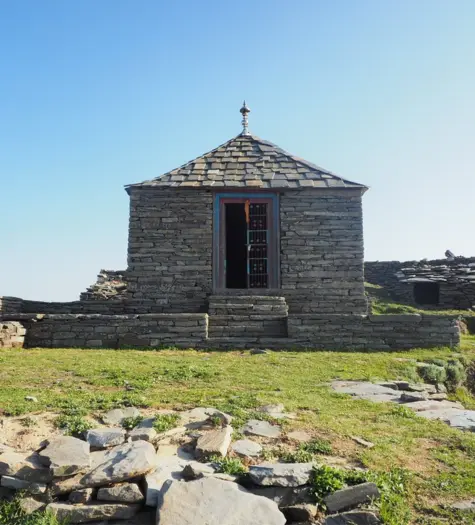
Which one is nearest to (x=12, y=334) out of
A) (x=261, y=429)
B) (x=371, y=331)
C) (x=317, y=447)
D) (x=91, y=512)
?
(x=261, y=429)

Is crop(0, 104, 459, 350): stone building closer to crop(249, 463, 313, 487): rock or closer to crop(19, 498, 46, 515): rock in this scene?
crop(249, 463, 313, 487): rock

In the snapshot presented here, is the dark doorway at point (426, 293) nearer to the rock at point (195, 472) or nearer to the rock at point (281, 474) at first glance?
the rock at point (281, 474)

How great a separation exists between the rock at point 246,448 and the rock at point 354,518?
917mm

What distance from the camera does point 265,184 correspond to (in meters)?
12.0

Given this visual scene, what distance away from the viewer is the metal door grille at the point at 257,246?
40.0ft

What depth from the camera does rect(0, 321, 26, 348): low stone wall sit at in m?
9.52

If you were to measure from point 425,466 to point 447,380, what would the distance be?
16.3ft

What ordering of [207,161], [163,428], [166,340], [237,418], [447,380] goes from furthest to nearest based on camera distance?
[207,161] < [166,340] < [447,380] < [237,418] < [163,428]

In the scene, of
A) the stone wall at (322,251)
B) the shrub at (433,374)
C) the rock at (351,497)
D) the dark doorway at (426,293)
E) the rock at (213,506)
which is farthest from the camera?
the dark doorway at (426,293)

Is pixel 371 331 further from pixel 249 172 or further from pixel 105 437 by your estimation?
pixel 105 437

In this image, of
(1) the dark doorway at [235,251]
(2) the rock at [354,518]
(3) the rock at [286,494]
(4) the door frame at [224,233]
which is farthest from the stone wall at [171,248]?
(2) the rock at [354,518]

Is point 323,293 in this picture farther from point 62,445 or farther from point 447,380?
point 62,445

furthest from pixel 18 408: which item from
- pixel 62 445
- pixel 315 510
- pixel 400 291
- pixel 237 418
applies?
pixel 400 291

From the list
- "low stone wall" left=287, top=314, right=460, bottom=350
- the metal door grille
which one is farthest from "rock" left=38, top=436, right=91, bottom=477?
the metal door grille
